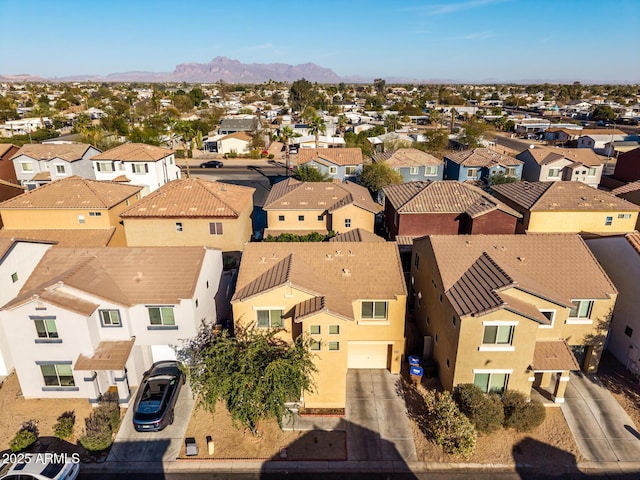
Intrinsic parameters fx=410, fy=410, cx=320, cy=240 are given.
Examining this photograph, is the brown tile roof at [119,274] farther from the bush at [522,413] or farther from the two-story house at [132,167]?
the two-story house at [132,167]

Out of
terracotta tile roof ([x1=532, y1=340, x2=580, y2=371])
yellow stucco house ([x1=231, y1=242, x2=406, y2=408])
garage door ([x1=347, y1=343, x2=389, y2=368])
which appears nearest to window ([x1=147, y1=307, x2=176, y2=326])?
yellow stucco house ([x1=231, y1=242, x2=406, y2=408])

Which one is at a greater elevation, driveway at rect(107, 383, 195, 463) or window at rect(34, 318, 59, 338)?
window at rect(34, 318, 59, 338)

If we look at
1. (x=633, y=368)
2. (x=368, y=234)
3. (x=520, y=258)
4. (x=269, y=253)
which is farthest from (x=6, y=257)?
(x=633, y=368)

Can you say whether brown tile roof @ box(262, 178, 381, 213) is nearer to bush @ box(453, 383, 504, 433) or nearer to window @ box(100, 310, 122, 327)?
window @ box(100, 310, 122, 327)

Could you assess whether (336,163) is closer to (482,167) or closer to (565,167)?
(482,167)

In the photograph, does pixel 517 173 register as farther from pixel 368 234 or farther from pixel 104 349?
pixel 104 349

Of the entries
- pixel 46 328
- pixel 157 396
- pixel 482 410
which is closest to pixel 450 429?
pixel 482 410
